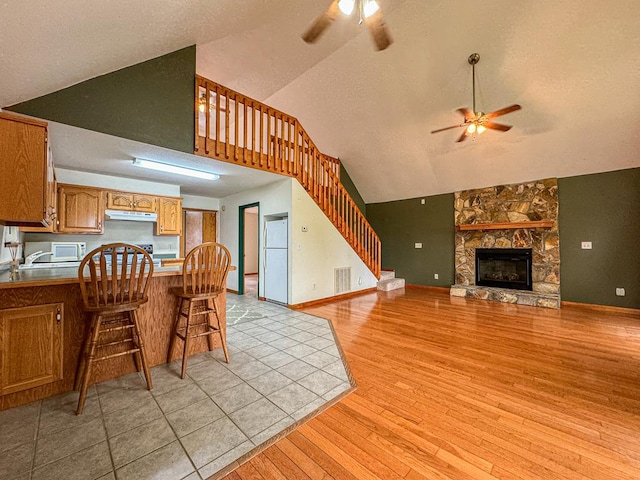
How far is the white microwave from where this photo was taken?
3.84 m

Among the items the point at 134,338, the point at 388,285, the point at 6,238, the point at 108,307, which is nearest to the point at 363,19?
the point at 108,307

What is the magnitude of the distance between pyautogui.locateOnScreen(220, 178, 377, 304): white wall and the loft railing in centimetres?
24

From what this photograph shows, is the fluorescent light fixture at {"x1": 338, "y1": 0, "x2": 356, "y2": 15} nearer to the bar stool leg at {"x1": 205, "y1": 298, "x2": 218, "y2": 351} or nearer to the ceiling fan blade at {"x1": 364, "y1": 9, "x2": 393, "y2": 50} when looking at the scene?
the ceiling fan blade at {"x1": 364, "y1": 9, "x2": 393, "y2": 50}

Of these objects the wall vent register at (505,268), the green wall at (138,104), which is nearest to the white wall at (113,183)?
the green wall at (138,104)

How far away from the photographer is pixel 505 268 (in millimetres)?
5797

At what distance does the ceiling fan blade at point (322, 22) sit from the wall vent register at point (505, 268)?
569 centimetres

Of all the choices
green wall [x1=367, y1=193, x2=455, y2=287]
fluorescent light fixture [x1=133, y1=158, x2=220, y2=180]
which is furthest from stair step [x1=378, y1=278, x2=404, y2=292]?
fluorescent light fixture [x1=133, y1=158, x2=220, y2=180]

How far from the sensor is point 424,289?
6844mm

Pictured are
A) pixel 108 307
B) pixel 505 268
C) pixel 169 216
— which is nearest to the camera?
A: pixel 108 307

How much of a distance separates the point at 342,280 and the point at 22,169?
4819 mm

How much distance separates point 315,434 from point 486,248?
5887mm

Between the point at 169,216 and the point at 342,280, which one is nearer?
the point at 169,216

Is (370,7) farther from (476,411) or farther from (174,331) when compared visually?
(174,331)

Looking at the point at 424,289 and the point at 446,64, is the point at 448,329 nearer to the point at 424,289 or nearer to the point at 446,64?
the point at 424,289
